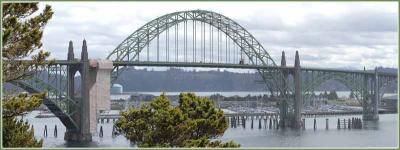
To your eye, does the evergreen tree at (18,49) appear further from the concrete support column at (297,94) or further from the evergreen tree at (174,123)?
the concrete support column at (297,94)

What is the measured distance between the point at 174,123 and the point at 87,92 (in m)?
38.9

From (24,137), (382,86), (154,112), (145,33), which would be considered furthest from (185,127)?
(382,86)

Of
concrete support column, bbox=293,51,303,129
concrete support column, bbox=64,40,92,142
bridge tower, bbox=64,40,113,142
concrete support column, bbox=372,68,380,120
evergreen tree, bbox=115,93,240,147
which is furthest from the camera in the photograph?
concrete support column, bbox=372,68,380,120

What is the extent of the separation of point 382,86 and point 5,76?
382 ft

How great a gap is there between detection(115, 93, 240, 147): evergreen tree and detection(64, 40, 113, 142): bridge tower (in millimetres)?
31291

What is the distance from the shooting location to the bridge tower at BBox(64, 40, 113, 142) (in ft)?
235

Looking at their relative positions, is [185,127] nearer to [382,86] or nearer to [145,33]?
[145,33]

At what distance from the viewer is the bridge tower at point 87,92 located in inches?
2820

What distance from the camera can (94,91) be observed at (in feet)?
243

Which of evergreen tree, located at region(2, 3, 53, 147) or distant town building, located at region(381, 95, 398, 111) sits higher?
evergreen tree, located at region(2, 3, 53, 147)

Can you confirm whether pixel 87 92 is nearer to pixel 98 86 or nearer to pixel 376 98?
pixel 98 86

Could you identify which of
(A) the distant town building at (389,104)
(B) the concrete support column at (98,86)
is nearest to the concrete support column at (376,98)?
(A) the distant town building at (389,104)

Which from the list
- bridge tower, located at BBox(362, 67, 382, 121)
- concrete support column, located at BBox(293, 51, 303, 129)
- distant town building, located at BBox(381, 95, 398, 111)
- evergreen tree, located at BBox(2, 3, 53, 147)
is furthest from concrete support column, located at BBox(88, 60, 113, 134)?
distant town building, located at BBox(381, 95, 398, 111)

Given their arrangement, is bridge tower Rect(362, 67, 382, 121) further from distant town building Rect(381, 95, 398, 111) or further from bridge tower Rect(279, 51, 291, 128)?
distant town building Rect(381, 95, 398, 111)
